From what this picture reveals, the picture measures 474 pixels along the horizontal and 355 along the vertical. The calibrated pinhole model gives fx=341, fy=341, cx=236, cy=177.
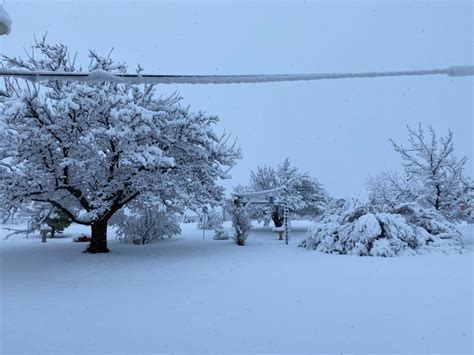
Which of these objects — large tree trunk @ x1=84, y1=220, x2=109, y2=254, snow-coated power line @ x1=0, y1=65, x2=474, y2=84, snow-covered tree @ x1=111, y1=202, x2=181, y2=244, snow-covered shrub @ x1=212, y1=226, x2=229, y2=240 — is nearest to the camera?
Result: snow-coated power line @ x1=0, y1=65, x2=474, y2=84

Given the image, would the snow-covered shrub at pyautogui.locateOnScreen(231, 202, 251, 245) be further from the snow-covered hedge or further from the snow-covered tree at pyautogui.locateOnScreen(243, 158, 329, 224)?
the snow-covered tree at pyautogui.locateOnScreen(243, 158, 329, 224)

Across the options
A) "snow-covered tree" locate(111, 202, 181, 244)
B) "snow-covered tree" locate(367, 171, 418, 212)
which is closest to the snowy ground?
"snow-covered tree" locate(367, 171, 418, 212)

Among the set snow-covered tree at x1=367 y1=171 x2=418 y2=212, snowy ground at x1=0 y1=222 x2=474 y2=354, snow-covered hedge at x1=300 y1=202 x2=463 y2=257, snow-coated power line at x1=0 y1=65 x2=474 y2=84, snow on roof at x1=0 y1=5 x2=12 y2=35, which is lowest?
snowy ground at x1=0 y1=222 x2=474 y2=354

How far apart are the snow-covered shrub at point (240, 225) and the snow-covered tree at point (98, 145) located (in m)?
3.73

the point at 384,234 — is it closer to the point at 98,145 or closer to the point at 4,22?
the point at 98,145

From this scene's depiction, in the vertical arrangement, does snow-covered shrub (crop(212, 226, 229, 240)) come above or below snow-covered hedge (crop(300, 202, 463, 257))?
below

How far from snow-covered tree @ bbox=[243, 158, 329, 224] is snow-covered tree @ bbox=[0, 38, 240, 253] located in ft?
40.6

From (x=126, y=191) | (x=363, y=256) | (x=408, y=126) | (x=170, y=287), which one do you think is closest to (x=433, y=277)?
(x=363, y=256)

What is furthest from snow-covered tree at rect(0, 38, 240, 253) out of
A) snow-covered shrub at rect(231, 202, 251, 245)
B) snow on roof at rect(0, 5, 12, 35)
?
snow on roof at rect(0, 5, 12, 35)

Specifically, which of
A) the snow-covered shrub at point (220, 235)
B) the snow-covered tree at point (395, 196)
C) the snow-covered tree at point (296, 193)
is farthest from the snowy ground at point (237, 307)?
the snow-covered tree at point (296, 193)

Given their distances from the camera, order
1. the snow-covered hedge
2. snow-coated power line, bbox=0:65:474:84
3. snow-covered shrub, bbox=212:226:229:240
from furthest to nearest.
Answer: snow-covered shrub, bbox=212:226:229:240, the snow-covered hedge, snow-coated power line, bbox=0:65:474:84

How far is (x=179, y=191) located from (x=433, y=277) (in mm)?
7805

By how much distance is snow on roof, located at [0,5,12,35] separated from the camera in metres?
2.66

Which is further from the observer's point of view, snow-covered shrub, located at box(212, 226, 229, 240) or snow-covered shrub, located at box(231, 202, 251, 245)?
snow-covered shrub, located at box(212, 226, 229, 240)
